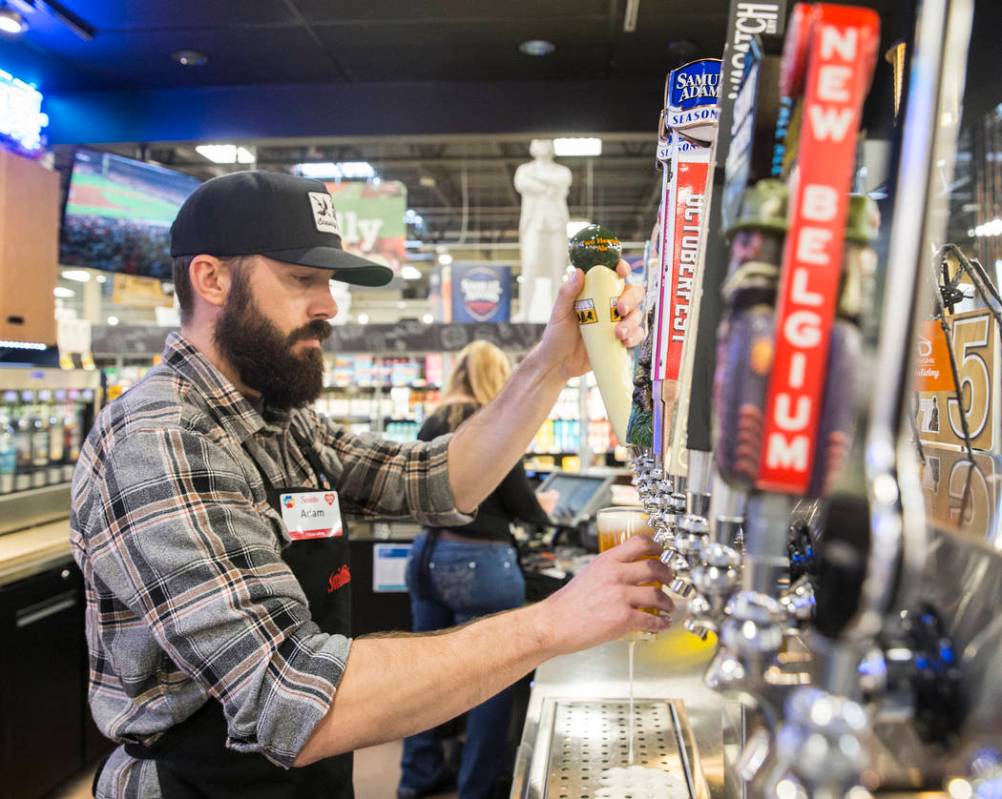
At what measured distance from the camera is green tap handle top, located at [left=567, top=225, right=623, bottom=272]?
1131mm

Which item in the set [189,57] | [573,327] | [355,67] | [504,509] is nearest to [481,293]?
[355,67]

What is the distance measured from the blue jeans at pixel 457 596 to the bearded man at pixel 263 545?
156cm

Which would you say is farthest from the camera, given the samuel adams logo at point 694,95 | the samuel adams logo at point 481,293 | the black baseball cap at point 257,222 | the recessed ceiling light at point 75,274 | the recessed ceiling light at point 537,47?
the recessed ceiling light at point 75,274

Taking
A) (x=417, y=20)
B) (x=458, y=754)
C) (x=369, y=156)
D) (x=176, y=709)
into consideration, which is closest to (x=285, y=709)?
(x=176, y=709)

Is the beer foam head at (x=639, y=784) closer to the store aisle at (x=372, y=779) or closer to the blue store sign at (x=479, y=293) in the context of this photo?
the store aisle at (x=372, y=779)

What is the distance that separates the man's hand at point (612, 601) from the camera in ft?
3.04

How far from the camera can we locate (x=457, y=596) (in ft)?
11.0

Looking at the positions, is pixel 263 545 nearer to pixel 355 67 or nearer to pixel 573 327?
pixel 573 327

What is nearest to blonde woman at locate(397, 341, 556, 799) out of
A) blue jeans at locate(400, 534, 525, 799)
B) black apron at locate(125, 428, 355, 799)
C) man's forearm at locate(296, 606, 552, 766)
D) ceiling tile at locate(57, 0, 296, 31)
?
blue jeans at locate(400, 534, 525, 799)

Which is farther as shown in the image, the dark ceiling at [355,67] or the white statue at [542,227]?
the white statue at [542,227]

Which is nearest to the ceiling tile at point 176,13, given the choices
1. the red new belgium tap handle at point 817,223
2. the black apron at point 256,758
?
the black apron at point 256,758

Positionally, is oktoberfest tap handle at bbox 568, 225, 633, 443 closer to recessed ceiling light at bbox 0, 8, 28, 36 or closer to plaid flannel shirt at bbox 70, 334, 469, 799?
plaid flannel shirt at bbox 70, 334, 469, 799

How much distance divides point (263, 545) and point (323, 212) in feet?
2.12

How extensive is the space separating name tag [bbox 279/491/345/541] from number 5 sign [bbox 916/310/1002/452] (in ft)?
3.27
